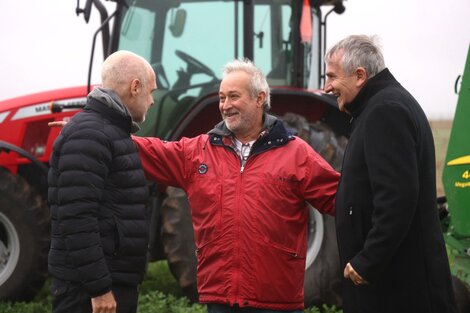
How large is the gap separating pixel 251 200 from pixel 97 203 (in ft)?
2.19

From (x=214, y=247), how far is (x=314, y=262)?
8.89ft

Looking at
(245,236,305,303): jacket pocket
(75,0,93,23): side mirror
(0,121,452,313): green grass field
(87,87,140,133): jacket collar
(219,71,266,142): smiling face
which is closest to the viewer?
(87,87,140,133): jacket collar

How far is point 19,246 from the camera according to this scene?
6504 mm

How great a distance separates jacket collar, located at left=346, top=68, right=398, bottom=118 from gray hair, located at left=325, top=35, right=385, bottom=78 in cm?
3

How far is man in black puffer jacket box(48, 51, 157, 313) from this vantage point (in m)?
3.01

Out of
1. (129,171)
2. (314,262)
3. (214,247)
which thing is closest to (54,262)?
(129,171)

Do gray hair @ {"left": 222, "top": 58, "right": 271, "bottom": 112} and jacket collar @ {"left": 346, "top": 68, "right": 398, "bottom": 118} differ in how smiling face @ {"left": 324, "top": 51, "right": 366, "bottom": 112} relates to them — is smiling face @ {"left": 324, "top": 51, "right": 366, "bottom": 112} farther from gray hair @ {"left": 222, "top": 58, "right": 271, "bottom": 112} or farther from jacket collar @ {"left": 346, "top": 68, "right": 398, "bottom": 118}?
gray hair @ {"left": 222, "top": 58, "right": 271, "bottom": 112}

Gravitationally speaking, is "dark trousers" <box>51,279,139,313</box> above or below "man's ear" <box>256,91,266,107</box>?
below

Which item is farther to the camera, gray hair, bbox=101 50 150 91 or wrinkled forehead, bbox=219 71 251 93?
wrinkled forehead, bbox=219 71 251 93

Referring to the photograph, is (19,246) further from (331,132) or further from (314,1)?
(314,1)

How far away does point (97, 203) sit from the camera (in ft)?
10.0

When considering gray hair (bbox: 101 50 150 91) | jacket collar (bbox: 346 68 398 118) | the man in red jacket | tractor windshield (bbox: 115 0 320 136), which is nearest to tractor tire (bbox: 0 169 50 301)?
tractor windshield (bbox: 115 0 320 136)

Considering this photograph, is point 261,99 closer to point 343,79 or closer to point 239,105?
point 239,105

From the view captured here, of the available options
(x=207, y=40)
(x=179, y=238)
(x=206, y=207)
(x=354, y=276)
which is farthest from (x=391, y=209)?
(x=207, y=40)
